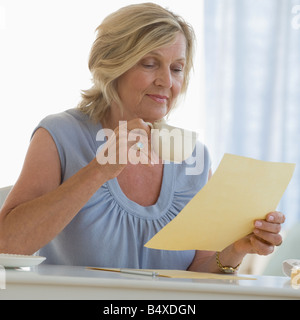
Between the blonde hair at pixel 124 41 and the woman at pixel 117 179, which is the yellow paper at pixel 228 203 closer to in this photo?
the woman at pixel 117 179

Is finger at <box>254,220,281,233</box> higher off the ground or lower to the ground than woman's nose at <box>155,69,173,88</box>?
lower

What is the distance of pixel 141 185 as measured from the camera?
150 cm

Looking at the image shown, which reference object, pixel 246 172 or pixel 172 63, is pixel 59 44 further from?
pixel 246 172

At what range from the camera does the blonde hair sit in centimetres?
145

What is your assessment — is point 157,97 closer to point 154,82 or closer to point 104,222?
point 154,82

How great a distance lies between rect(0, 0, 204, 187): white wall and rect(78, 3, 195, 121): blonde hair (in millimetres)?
1375

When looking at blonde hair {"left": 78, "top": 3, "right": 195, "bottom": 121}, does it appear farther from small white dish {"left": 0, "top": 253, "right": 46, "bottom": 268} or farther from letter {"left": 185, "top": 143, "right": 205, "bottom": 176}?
small white dish {"left": 0, "top": 253, "right": 46, "bottom": 268}

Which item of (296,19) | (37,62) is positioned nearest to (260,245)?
(37,62)

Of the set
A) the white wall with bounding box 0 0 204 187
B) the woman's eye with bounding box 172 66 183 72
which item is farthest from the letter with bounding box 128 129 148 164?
the white wall with bounding box 0 0 204 187

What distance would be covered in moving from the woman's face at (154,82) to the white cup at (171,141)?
185mm

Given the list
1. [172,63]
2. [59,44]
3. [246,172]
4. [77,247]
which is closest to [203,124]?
[59,44]

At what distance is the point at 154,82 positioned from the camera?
1.45 metres

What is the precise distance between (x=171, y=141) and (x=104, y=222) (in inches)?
11.3

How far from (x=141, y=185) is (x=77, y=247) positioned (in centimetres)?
27
